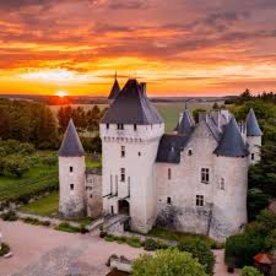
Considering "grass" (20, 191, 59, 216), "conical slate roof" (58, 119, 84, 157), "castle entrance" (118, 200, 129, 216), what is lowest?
"grass" (20, 191, 59, 216)

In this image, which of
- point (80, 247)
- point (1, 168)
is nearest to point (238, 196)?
point (80, 247)

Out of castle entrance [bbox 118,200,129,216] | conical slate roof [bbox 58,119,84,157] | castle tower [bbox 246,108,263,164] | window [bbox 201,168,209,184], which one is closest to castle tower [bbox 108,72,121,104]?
conical slate roof [bbox 58,119,84,157]

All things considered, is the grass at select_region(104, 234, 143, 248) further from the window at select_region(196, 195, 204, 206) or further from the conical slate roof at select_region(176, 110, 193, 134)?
the conical slate roof at select_region(176, 110, 193, 134)

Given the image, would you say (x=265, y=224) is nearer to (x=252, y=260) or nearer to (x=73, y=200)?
(x=252, y=260)

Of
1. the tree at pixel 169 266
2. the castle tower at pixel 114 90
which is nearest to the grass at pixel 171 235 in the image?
the tree at pixel 169 266

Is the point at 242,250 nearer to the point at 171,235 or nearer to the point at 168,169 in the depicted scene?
the point at 171,235

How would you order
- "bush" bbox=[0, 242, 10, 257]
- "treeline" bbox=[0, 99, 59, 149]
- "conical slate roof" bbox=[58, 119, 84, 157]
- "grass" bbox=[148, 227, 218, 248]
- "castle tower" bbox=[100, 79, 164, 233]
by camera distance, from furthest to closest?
1. "treeline" bbox=[0, 99, 59, 149]
2. "conical slate roof" bbox=[58, 119, 84, 157]
3. "castle tower" bbox=[100, 79, 164, 233]
4. "grass" bbox=[148, 227, 218, 248]
5. "bush" bbox=[0, 242, 10, 257]
